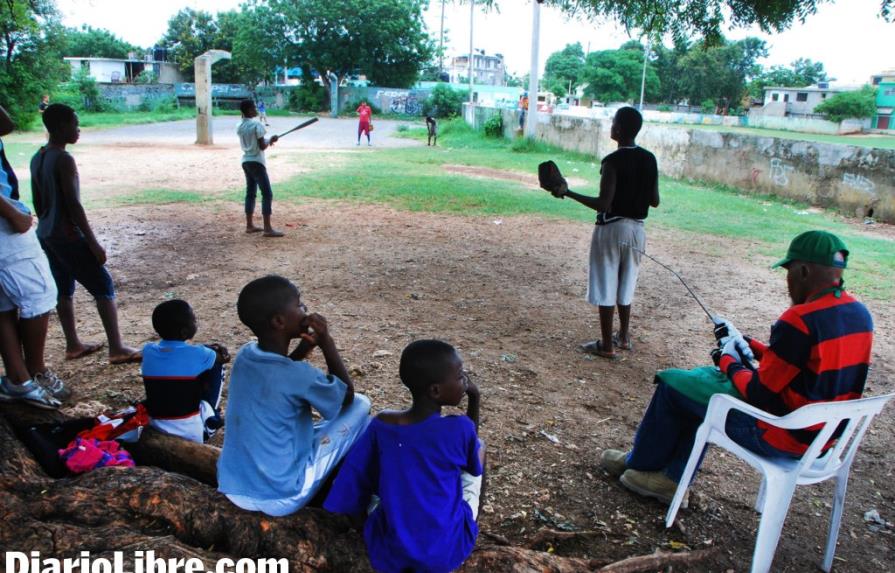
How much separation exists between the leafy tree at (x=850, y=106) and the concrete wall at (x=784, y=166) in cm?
3871

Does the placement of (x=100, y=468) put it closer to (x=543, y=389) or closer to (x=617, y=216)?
(x=543, y=389)

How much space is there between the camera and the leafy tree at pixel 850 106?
1839 inches

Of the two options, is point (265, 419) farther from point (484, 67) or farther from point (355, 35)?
point (484, 67)

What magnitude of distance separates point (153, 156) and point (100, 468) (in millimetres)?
15885

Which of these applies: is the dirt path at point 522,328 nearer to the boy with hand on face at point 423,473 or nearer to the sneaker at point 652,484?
the sneaker at point 652,484

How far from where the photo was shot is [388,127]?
109ft

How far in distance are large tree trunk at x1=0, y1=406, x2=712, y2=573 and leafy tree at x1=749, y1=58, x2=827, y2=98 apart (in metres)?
71.7

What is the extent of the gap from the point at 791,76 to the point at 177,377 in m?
83.1

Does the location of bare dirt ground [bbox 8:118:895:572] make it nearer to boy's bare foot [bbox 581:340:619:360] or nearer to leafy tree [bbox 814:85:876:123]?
boy's bare foot [bbox 581:340:619:360]

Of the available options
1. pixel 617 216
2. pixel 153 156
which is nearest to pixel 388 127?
pixel 153 156

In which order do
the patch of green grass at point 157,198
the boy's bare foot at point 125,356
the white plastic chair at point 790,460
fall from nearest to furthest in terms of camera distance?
1. the white plastic chair at point 790,460
2. the boy's bare foot at point 125,356
3. the patch of green grass at point 157,198

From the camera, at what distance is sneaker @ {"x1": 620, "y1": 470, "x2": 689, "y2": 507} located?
3002 millimetres

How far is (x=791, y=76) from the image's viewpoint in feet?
237

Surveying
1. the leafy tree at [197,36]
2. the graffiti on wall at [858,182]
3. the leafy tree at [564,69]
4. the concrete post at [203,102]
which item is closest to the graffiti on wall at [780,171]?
the graffiti on wall at [858,182]
